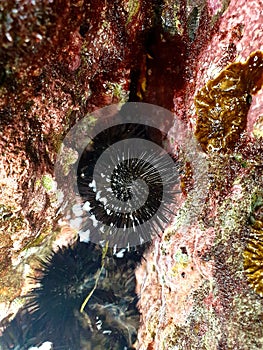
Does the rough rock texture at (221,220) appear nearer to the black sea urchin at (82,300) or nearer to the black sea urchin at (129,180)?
the black sea urchin at (129,180)

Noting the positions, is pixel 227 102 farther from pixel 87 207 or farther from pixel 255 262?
pixel 87 207

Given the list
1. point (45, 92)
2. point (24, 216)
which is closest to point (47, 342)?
point (24, 216)

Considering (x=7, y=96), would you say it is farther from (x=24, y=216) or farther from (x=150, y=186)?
(x=150, y=186)

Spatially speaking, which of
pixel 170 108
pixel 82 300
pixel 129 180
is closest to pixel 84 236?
pixel 82 300

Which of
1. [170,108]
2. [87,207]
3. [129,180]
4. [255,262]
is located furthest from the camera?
Answer: [87,207]

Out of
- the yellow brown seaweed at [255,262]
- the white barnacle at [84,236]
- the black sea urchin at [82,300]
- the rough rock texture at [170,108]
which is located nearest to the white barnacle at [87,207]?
the rough rock texture at [170,108]

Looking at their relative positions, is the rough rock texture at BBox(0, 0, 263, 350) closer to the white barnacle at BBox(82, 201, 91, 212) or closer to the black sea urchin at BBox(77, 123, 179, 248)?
the black sea urchin at BBox(77, 123, 179, 248)
